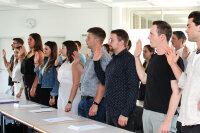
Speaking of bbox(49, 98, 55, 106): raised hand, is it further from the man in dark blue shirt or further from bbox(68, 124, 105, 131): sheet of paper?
bbox(68, 124, 105, 131): sheet of paper

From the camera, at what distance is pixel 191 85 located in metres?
2.26

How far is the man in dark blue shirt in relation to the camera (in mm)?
3026

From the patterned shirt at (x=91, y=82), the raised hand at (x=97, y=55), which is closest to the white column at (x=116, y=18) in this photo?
the patterned shirt at (x=91, y=82)

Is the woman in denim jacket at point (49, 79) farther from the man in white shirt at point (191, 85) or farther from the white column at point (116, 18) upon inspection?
the white column at point (116, 18)

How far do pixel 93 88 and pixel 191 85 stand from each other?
59.2 inches

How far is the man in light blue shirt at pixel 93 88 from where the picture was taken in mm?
3488

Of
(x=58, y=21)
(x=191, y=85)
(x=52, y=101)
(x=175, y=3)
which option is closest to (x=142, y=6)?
(x=175, y=3)

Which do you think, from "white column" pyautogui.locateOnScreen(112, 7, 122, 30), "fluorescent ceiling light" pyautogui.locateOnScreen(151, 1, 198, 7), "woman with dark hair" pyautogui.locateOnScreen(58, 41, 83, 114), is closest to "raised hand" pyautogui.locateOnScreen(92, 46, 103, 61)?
"woman with dark hair" pyautogui.locateOnScreen(58, 41, 83, 114)

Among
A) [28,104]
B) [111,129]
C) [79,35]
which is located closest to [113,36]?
[111,129]

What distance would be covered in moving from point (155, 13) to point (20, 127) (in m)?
6.69

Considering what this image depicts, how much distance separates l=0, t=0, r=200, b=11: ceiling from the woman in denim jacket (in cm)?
428

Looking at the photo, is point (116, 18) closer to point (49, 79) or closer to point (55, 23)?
point (55, 23)

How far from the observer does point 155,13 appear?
9.69m

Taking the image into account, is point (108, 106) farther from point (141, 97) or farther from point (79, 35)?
point (79, 35)
